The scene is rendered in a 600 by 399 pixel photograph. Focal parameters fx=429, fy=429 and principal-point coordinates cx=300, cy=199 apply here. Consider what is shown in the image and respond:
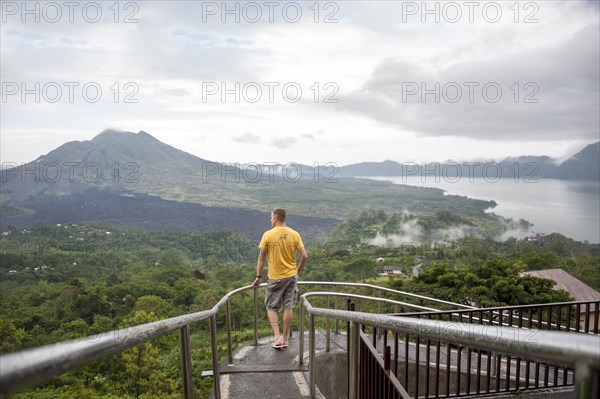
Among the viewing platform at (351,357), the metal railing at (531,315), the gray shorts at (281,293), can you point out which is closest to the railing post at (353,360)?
the viewing platform at (351,357)

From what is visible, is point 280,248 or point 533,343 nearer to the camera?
point 533,343

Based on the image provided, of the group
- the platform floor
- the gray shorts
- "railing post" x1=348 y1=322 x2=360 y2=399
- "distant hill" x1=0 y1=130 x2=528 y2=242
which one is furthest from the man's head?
"distant hill" x1=0 y1=130 x2=528 y2=242

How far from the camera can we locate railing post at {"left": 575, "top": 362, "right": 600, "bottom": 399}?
27.6 inches

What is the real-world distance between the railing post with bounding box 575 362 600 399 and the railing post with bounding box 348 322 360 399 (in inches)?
71.0

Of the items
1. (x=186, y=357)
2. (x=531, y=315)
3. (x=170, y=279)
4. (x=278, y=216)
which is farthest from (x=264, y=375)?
(x=170, y=279)

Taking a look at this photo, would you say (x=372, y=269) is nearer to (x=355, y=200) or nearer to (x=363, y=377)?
(x=363, y=377)

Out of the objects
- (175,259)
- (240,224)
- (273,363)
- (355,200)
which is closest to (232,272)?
(175,259)

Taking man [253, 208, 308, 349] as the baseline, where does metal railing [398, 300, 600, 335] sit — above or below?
below

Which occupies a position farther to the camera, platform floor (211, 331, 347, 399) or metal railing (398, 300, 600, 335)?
metal railing (398, 300, 600, 335)

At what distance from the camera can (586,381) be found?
2.33 feet

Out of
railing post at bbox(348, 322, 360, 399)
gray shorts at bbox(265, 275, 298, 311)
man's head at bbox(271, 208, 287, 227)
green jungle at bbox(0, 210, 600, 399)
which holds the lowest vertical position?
green jungle at bbox(0, 210, 600, 399)

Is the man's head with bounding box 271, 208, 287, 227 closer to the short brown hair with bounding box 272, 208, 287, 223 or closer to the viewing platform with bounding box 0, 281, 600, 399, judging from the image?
the short brown hair with bounding box 272, 208, 287, 223

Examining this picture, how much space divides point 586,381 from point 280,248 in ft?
16.0

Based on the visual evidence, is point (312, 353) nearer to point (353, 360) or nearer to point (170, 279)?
point (353, 360)
